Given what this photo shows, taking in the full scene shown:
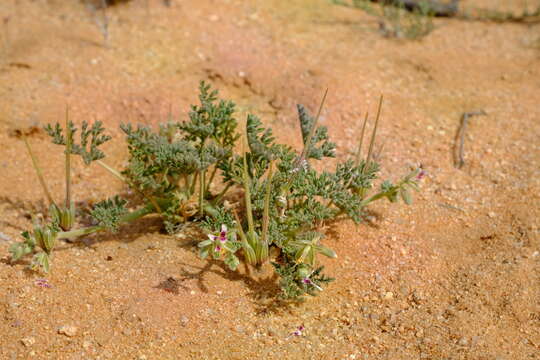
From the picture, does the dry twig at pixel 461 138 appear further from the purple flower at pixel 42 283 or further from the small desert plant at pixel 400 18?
the purple flower at pixel 42 283

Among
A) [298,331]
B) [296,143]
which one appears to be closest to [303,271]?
[298,331]

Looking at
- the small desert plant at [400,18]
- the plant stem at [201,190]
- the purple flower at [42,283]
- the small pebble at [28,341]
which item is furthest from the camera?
the small desert plant at [400,18]

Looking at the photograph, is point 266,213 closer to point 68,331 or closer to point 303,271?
point 303,271

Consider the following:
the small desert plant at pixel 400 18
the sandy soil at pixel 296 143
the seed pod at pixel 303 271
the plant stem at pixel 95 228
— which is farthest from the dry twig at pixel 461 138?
the plant stem at pixel 95 228

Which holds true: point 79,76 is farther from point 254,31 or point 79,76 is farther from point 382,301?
point 382,301

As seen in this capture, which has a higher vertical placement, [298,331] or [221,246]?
[221,246]

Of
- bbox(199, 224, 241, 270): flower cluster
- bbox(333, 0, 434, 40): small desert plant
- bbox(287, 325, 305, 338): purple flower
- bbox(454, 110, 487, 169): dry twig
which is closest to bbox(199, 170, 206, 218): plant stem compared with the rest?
bbox(199, 224, 241, 270): flower cluster

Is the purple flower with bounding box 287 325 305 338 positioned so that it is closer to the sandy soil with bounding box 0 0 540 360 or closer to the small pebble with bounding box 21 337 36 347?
the sandy soil with bounding box 0 0 540 360

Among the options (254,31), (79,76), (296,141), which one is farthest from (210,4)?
(296,141)
